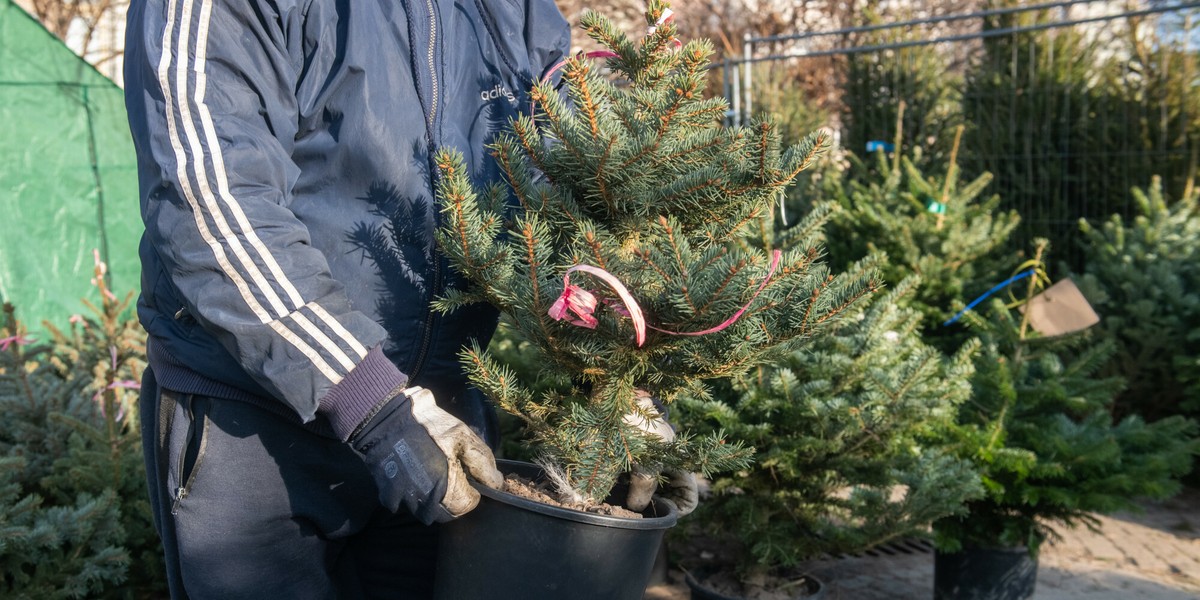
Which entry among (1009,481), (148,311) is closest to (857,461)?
A: (1009,481)

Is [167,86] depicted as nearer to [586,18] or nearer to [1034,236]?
[586,18]

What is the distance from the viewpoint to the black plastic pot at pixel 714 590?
3.25 metres

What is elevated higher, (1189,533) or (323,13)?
(323,13)

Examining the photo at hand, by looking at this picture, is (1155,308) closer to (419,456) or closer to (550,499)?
(550,499)

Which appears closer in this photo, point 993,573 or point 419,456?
point 419,456

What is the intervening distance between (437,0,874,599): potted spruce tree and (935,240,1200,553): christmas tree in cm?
179

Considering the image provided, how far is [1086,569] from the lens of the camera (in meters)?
4.17

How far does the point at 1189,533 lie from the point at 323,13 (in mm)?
4650

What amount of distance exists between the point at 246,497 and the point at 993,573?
2.72 meters

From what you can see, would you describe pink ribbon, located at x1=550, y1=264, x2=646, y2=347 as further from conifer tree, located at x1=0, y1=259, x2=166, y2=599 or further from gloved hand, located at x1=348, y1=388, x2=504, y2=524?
conifer tree, located at x1=0, y1=259, x2=166, y2=599

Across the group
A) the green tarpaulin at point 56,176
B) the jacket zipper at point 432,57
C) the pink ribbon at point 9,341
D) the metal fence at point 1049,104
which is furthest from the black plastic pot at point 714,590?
the green tarpaulin at point 56,176

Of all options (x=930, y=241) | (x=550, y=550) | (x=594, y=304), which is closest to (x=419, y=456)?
(x=550, y=550)

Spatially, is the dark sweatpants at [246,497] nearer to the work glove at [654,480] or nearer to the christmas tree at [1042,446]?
the work glove at [654,480]

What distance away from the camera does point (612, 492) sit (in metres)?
1.92
